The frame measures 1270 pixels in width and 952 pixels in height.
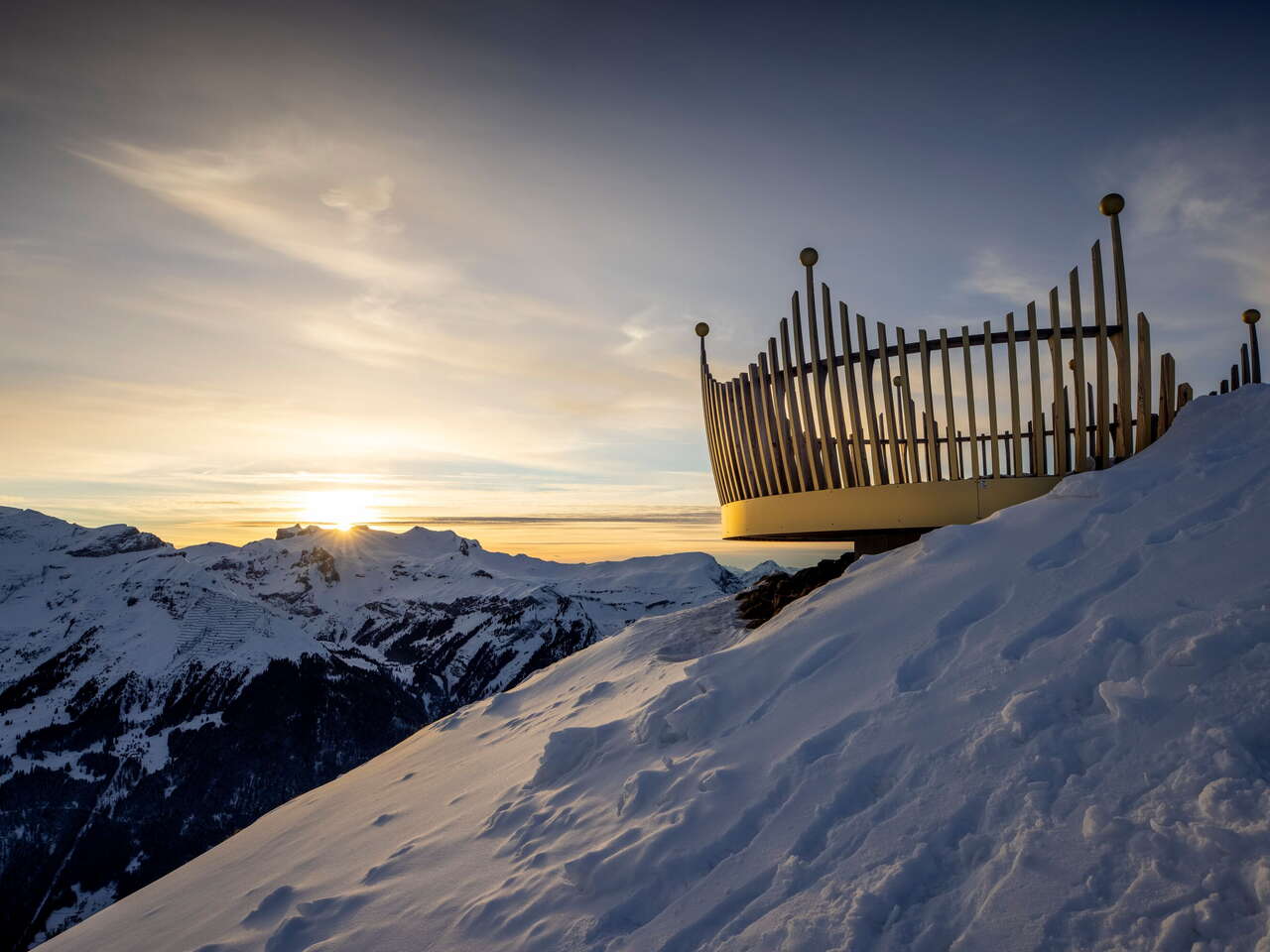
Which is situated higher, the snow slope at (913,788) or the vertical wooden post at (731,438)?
the vertical wooden post at (731,438)

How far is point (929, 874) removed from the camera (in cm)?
350

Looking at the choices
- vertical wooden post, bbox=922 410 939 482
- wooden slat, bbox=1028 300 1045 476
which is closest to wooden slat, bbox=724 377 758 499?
vertical wooden post, bbox=922 410 939 482

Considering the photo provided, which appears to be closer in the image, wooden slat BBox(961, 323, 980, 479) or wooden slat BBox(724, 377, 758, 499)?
wooden slat BBox(961, 323, 980, 479)

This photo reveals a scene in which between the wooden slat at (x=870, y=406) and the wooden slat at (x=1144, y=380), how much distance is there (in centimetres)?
277

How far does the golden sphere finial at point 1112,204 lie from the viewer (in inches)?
306

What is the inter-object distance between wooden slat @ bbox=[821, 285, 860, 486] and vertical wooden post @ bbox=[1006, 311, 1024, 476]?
72.9 inches

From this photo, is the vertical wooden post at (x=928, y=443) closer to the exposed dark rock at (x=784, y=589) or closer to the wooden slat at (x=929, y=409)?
the wooden slat at (x=929, y=409)

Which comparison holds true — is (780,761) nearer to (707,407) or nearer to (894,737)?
(894,737)

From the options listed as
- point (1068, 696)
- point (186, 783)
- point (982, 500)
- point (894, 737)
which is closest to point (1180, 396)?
point (982, 500)

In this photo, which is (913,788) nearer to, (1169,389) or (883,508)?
(883,508)

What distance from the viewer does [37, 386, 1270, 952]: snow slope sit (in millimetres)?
3260

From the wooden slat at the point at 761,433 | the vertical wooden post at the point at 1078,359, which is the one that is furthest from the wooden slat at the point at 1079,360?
the wooden slat at the point at 761,433

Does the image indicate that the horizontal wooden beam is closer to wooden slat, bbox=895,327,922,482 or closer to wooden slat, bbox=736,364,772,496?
wooden slat, bbox=895,327,922,482

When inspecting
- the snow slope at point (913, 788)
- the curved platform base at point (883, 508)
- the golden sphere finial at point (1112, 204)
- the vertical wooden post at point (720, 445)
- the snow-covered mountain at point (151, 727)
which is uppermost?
the golden sphere finial at point (1112, 204)
